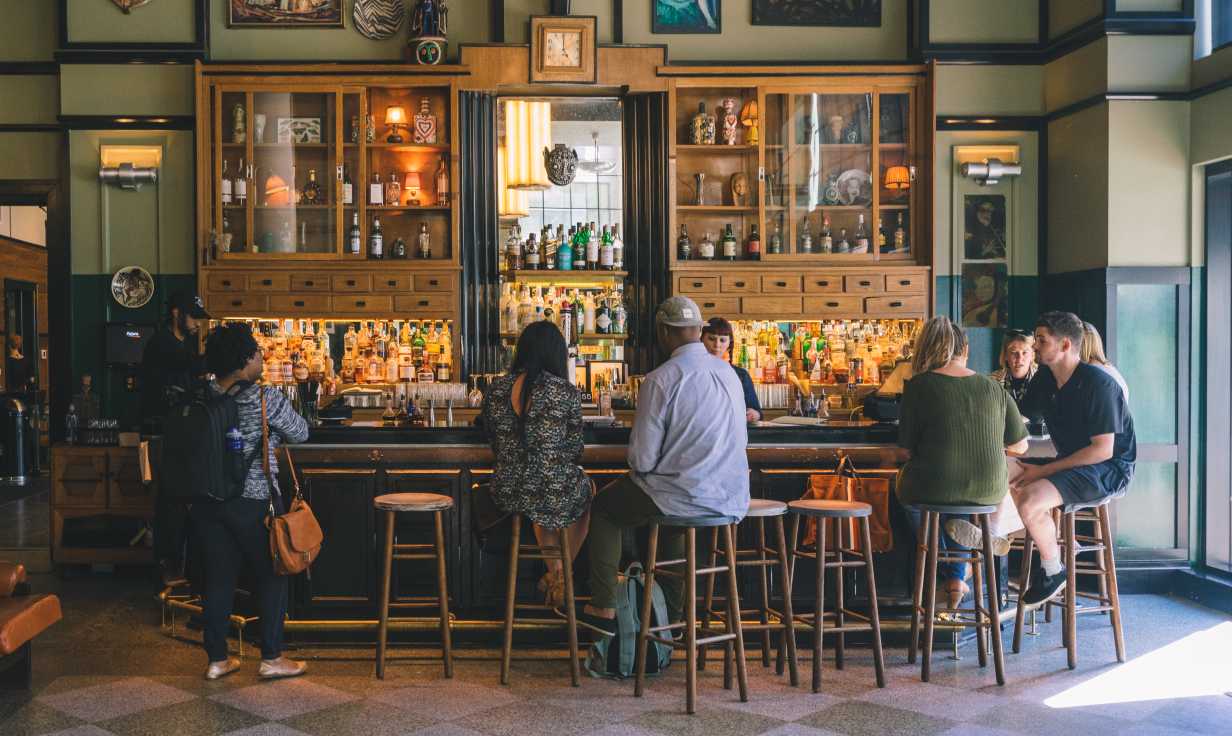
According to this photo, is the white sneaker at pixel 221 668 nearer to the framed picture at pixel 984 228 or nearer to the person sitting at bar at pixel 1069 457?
the person sitting at bar at pixel 1069 457

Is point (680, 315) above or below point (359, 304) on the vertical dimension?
below

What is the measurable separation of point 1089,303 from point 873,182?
5.84ft

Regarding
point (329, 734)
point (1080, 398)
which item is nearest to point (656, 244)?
point (1080, 398)

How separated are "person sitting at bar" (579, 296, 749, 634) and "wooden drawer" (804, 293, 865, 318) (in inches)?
141

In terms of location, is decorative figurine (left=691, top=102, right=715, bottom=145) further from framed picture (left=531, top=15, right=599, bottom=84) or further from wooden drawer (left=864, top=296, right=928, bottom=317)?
wooden drawer (left=864, top=296, right=928, bottom=317)

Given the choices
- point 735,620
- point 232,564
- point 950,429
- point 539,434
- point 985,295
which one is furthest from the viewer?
point 985,295

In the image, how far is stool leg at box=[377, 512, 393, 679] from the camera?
4.89m

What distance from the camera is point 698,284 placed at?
8.05m

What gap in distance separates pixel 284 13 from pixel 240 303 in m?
2.25

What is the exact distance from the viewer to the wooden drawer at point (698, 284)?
8047 mm

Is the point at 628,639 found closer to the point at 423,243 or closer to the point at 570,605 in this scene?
the point at 570,605

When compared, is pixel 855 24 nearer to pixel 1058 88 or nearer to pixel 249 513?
pixel 1058 88

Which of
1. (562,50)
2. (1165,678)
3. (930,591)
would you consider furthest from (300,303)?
(1165,678)

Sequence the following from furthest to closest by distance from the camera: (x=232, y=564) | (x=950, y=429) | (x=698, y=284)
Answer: (x=698, y=284)
(x=232, y=564)
(x=950, y=429)
